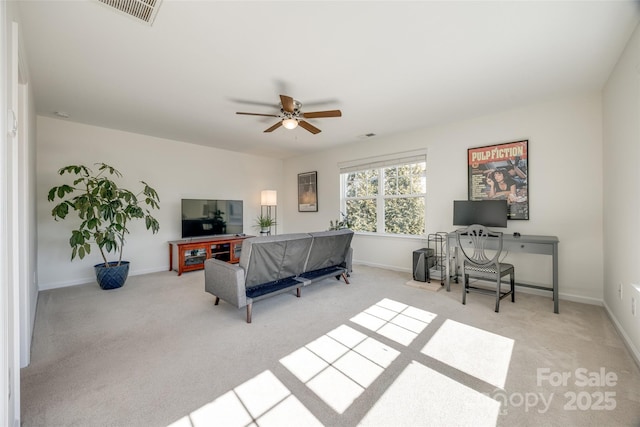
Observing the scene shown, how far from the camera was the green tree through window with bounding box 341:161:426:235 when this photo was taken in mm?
4594

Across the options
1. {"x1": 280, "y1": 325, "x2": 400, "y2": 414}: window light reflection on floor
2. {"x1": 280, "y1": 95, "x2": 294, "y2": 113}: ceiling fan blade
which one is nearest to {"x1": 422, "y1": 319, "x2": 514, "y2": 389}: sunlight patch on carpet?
{"x1": 280, "y1": 325, "x2": 400, "y2": 414}: window light reflection on floor

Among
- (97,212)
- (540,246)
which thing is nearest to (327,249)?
(540,246)

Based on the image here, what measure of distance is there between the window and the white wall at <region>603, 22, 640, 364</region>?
212cm

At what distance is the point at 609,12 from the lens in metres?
1.84

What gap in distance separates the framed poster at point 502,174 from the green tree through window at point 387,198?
798 mm

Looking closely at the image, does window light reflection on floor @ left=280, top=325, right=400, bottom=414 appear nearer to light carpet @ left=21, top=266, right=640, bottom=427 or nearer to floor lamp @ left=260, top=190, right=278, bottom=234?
light carpet @ left=21, top=266, right=640, bottom=427

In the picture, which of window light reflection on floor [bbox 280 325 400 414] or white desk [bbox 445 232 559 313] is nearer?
window light reflection on floor [bbox 280 325 400 414]

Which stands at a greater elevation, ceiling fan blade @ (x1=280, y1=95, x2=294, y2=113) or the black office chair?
ceiling fan blade @ (x1=280, y1=95, x2=294, y2=113)

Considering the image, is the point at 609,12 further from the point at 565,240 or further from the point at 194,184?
the point at 194,184

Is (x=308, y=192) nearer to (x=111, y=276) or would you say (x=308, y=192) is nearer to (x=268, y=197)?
(x=268, y=197)

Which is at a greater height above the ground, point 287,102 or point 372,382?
point 287,102

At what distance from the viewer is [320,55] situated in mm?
2340

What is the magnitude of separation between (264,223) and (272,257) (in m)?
3.42

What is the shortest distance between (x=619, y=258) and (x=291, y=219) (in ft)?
18.1
